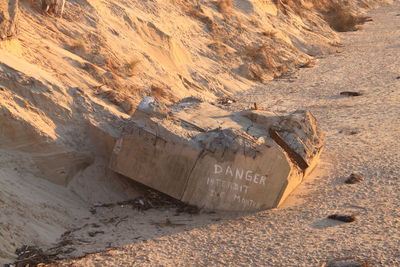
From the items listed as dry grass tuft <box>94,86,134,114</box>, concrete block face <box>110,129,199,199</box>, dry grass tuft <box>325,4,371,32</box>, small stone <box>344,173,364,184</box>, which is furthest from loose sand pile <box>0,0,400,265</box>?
dry grass tuft <box>325,4,371,32</box>

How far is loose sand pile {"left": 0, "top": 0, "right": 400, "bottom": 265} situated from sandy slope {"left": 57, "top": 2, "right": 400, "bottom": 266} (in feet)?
0.10

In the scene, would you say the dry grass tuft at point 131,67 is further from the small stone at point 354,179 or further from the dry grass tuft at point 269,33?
the dry grass tuft at point 269,33

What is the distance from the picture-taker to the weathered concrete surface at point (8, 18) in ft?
29.0

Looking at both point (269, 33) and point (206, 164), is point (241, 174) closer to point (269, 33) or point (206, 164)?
point (206, 164)

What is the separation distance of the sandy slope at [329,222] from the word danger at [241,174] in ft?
1.23

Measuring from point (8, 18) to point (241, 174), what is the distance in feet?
13.7

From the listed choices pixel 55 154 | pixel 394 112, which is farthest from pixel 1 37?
pixel 394 112

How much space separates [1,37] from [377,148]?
545cm

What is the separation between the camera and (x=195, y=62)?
14.0 meters

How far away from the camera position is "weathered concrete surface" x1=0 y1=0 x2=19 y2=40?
8836mm

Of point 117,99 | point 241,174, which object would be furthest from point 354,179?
point 117,99

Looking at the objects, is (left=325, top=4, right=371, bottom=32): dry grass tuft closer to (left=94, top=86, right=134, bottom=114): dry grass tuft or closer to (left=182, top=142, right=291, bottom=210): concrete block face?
(left=94, top=86, right=134, bottom=114): dry grass tuft

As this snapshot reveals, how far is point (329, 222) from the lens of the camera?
6.76 m

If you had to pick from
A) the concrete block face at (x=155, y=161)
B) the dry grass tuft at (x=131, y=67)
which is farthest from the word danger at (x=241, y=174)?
the dry grass tuft at (x=131, y=67)
